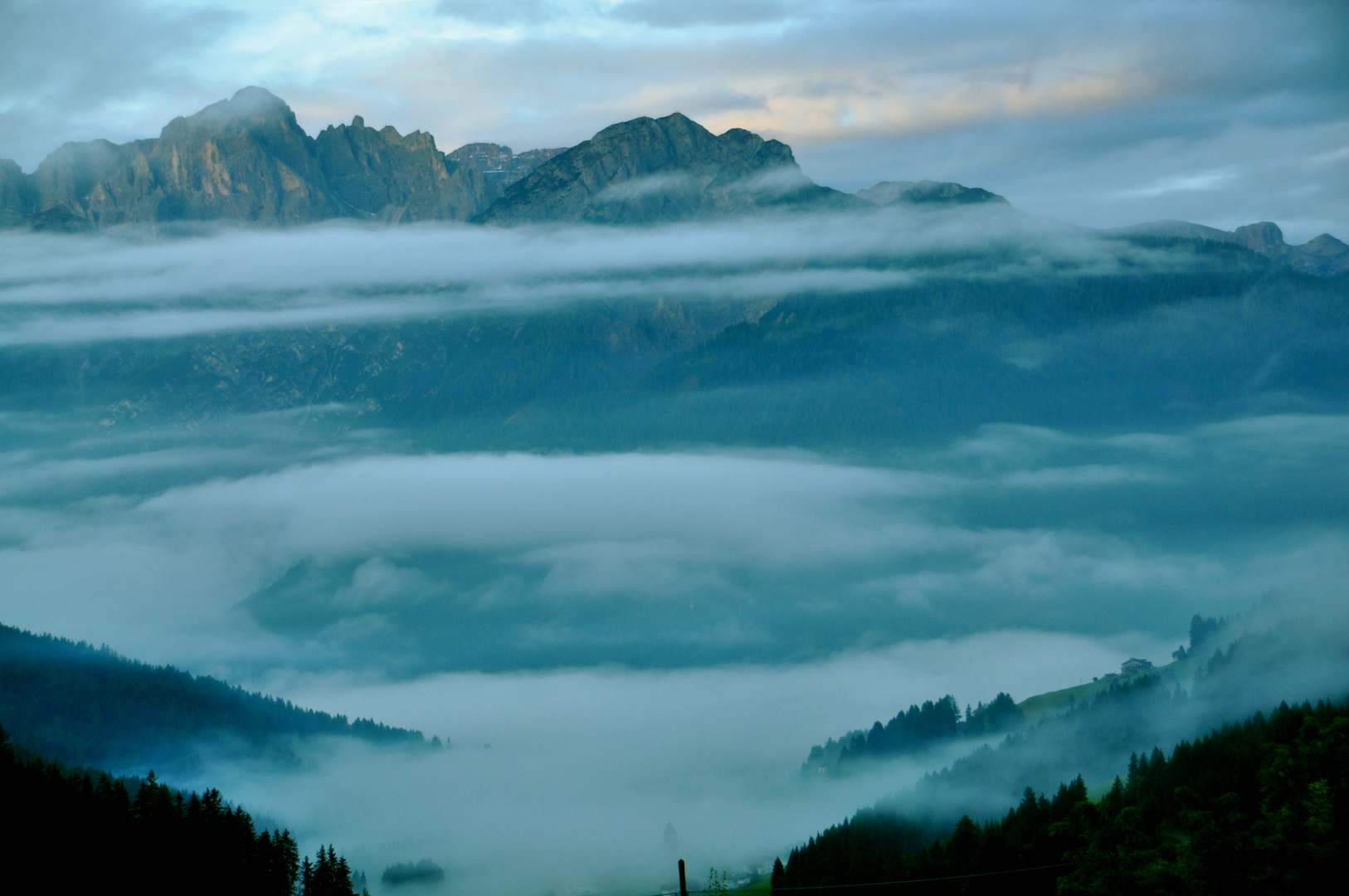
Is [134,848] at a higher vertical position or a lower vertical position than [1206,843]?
higher

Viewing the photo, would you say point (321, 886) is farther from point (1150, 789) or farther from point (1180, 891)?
point (1150, 789)

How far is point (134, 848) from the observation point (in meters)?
122

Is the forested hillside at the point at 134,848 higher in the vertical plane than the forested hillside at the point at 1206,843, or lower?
higher

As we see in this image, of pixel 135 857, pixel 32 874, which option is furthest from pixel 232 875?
pixel 32 874

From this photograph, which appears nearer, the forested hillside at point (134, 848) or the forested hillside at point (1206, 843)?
the forested hillside at point (1206, 843)

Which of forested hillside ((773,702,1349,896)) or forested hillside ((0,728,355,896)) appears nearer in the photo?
forested hillside ((773,702,1349,896))

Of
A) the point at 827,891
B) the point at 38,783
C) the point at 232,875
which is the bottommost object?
the point at 827,891

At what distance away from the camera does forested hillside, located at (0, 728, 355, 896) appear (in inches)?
4518

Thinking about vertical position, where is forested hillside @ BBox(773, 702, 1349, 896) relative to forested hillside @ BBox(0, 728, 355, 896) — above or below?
below

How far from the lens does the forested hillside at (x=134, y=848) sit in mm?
114750

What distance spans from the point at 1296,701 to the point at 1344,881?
108 m

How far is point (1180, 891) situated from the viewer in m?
91.2

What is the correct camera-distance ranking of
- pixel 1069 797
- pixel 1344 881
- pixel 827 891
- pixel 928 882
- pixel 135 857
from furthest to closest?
pixel 827 891 → pixel 1069 797 → pixel 928 882 → pixel 135 857 → pixel 1344 881

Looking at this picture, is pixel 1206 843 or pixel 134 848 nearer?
pixel 1206 843
